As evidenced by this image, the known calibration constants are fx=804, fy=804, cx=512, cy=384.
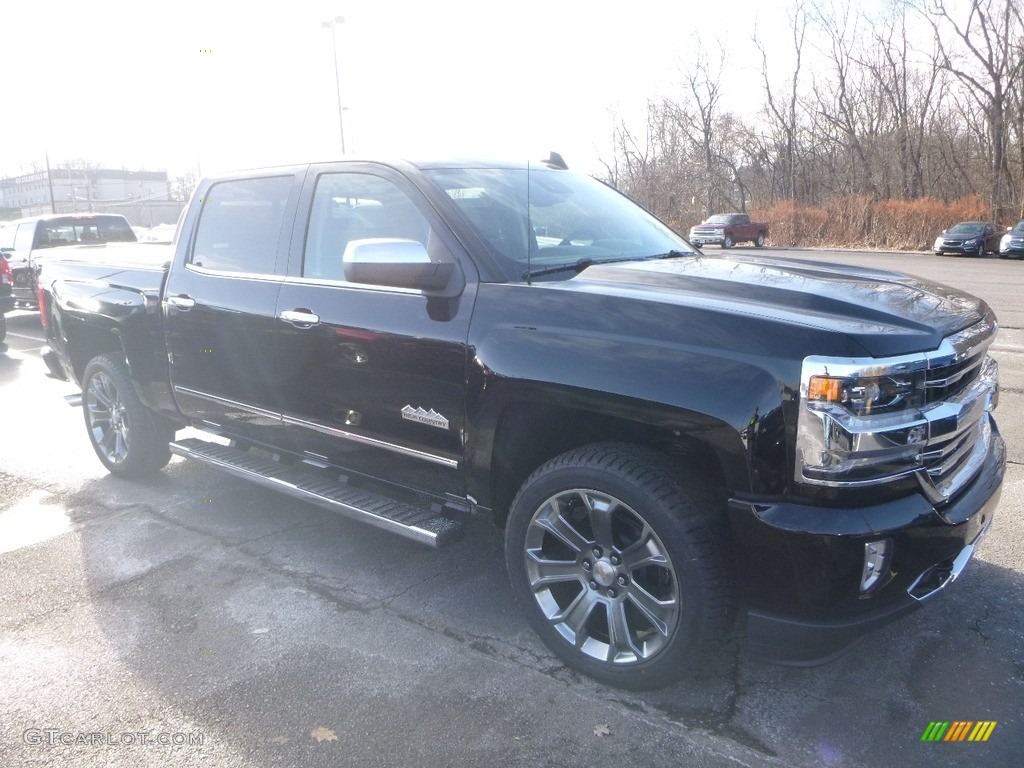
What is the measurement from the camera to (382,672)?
121 inches

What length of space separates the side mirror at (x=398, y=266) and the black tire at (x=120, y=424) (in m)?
2.68

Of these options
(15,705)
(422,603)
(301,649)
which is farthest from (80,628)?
(422,603)

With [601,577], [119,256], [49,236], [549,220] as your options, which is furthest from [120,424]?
[49,236]

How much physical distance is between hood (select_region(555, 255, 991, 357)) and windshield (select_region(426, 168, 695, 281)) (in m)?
0.23

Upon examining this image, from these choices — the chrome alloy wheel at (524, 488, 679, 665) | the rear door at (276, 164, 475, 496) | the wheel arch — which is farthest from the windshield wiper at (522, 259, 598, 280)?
the chrome alloy wheel at (524, 488, 679, 665)

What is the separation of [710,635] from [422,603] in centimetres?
147

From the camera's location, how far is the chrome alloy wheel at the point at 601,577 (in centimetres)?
276

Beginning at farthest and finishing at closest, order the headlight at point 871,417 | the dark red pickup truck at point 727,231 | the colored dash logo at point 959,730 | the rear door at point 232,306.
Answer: the dark red pickup truck at point 727,231, the rear door at point 232,306, the colored dash logo at point 959,730, the headlight at point 871,417

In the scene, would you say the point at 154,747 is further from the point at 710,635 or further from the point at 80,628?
the point at 710,635

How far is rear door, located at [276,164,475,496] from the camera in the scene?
10.6 ft

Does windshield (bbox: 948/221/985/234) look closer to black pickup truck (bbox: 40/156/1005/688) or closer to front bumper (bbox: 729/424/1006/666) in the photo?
black pickup truck (bbox: 40/156/1005/688)

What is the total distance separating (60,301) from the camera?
5613 mm

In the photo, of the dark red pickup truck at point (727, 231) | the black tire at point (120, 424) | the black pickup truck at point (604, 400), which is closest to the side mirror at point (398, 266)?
the black pickup truck at point (604, 400)

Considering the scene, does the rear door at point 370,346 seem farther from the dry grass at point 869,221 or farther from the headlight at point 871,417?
the dry grass at point 869,221
